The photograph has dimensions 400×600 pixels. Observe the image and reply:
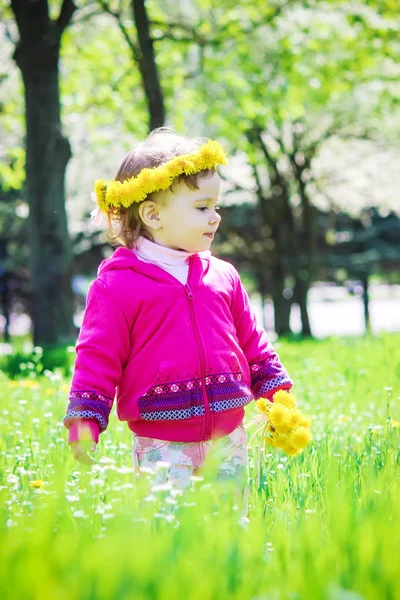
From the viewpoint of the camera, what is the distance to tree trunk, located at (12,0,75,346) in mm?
9328

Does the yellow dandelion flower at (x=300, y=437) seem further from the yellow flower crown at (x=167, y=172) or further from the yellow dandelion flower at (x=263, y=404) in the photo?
the yellow flower crown at (x=167, y=172)

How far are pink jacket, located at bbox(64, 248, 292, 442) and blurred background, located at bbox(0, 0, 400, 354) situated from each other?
495 centimetres

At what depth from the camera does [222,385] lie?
2.80m

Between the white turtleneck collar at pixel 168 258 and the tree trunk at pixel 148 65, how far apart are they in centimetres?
572

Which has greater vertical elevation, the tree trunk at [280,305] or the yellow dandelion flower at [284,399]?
the tree trunk at [280,305]

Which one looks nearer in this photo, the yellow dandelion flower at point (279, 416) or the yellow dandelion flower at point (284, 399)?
the yellow dandelion flower at point (279, 416)

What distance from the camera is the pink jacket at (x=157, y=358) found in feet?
8.96

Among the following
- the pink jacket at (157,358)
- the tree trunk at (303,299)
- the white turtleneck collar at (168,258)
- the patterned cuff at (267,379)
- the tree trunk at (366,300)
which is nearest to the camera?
the pink jacket at (157,358)

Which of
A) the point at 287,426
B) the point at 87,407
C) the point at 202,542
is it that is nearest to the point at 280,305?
the point at 287,426

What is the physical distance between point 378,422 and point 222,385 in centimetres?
191

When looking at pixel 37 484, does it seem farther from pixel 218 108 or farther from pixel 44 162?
pixel 218 108

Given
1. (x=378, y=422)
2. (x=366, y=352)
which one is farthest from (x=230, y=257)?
(x=378, y=422)

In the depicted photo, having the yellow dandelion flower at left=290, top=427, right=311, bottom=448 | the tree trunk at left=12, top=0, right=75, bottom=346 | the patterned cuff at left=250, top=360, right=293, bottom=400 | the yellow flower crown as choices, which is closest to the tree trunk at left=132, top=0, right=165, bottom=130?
the tree trunk at left=12, top=0, right=75, bottom=346

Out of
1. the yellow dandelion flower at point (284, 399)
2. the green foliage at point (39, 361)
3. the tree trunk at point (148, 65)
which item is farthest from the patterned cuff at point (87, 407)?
the tree trunk at point (148, 65)
